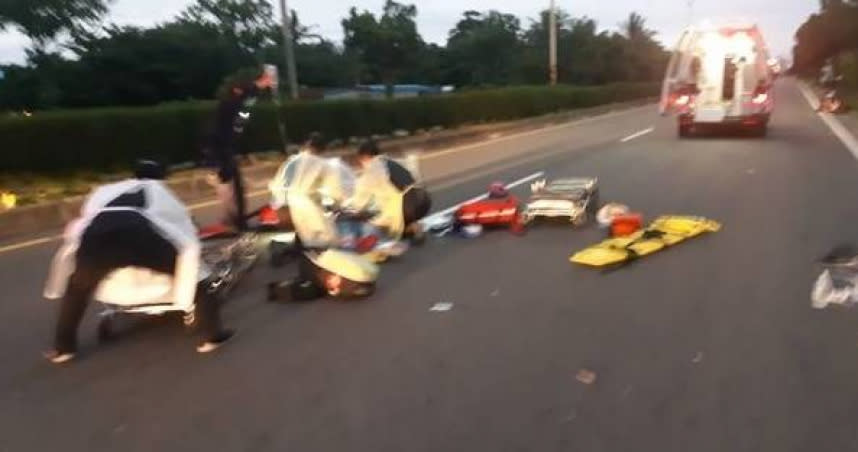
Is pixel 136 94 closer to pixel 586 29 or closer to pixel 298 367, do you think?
pixel 298 367

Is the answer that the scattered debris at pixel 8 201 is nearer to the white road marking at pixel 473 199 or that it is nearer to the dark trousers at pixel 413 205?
the white road marking at pixel 473 199

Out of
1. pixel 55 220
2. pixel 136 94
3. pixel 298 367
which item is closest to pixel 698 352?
pixel 298 367

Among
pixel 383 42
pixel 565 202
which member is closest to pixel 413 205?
pixel 565 202

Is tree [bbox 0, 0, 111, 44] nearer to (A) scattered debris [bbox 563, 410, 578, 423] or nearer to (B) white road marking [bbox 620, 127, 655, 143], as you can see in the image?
(B) white road marking [bbox 620, 127, 655, 143]

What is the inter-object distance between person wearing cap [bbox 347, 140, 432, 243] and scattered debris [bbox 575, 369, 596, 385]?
429 centimetres

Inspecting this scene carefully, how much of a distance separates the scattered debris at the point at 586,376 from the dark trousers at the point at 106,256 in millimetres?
2601

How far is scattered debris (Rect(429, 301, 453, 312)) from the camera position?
6.72 meters

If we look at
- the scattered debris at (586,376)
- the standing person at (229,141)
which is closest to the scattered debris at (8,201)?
the standing person at (229,141)

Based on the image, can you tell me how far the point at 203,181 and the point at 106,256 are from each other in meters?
10.2

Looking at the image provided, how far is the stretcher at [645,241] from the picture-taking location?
26.5 ft

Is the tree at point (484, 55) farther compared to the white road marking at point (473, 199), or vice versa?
the tree at point (484, 55)

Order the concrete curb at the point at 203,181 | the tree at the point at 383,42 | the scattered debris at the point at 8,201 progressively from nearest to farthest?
1. the concrete curb at the point at 203,181
2. the scattered debris at the point at 8,201
3. the tree at the point at 383,42

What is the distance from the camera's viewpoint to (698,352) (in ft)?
18.0

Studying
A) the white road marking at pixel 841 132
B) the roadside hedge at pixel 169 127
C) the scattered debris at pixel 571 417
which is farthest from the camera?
the white road marking at pixel 841 132
